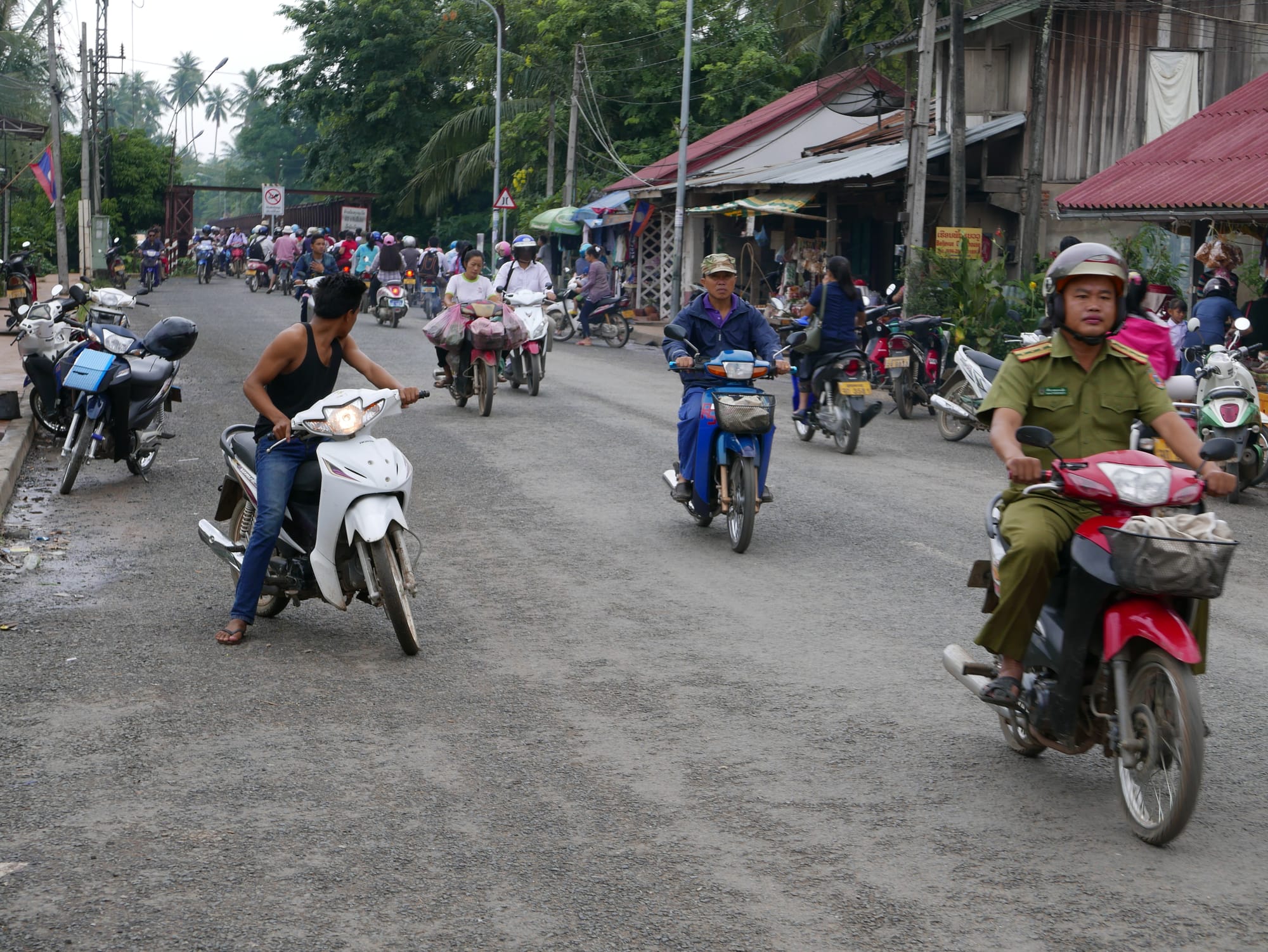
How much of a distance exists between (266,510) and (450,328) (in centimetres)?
885

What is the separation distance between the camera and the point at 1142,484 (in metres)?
4.18

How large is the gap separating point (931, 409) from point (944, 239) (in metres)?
4.30

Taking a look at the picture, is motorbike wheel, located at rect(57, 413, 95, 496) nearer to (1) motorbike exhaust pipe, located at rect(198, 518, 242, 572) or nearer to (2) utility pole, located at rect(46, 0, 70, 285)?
(1) motorbike exhaust pipe, located at rect(198, 518, 242, 572)

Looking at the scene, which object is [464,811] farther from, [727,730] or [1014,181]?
[1014,181]

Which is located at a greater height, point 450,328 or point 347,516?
point 450,328

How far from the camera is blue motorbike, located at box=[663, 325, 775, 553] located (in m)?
8.54

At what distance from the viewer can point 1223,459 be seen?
4.30 meters

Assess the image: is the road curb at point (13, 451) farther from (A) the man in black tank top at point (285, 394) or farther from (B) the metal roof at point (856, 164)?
(B) the metal roof at point (856, 164)

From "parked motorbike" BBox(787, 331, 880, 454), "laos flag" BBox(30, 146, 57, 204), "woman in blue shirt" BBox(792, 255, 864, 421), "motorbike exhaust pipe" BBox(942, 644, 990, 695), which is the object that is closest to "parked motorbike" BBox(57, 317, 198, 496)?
"parked motorbike" BBox(787, 331, 880, 454)

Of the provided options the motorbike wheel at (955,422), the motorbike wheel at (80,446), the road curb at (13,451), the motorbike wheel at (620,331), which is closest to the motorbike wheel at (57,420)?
the road curb at (13,451)

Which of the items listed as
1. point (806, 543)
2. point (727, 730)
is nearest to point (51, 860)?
point (727, 730)

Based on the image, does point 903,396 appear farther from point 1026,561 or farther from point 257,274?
point 257,274

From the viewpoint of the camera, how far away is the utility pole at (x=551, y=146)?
41188 millimetres

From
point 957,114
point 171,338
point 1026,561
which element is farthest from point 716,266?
point 957,114
